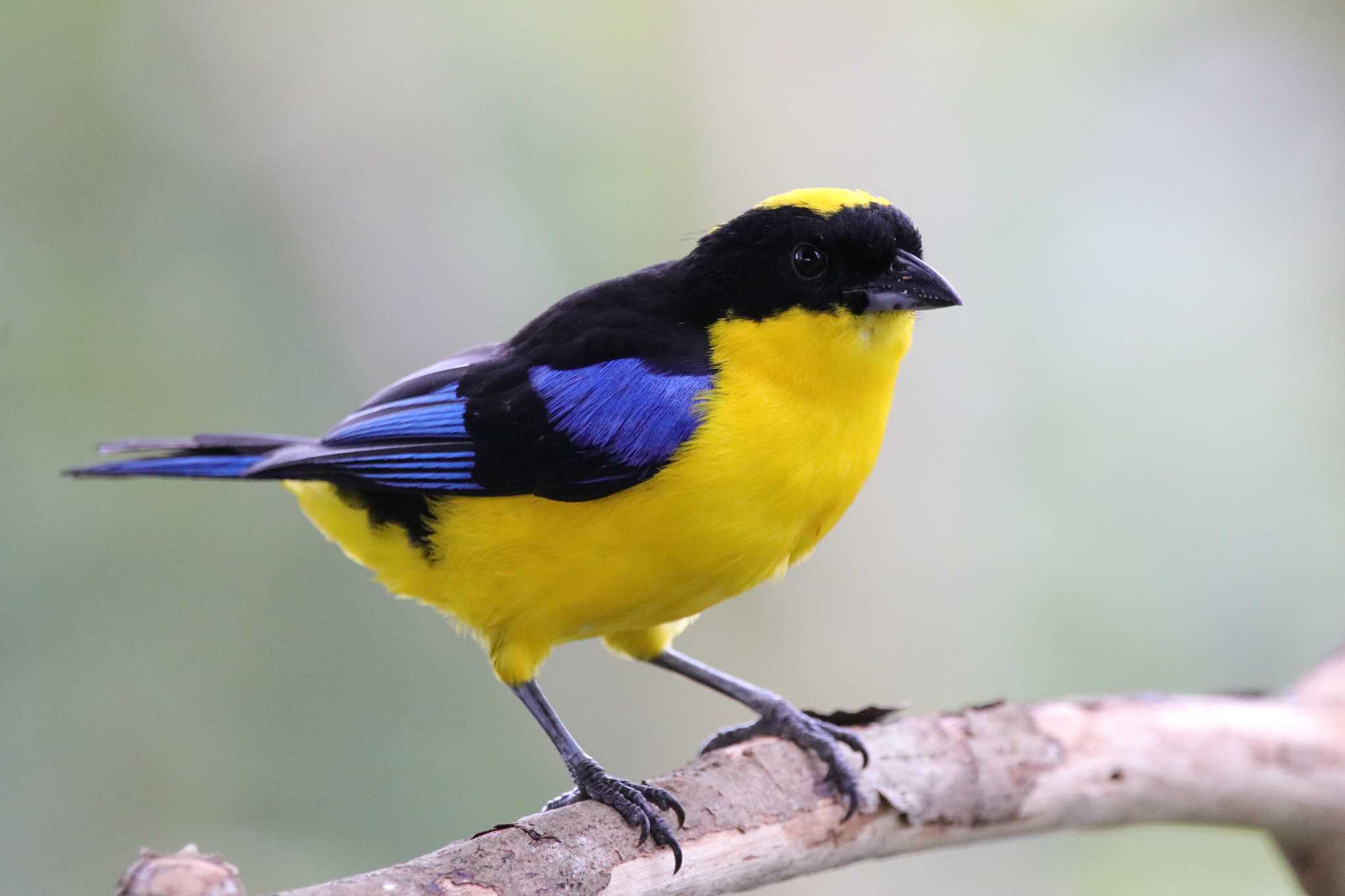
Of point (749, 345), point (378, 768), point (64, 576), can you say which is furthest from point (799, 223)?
point (64, 576)

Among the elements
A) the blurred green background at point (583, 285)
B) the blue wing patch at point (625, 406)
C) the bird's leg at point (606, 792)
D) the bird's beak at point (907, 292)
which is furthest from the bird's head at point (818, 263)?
the blurred green background at point (583, 285)

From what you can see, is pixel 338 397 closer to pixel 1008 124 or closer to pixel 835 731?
pixel 835 731

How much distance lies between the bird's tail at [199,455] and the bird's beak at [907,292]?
5.89 ft

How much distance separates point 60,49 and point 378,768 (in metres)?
3.20

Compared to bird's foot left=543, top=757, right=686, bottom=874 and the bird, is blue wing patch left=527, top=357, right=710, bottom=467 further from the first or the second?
bird's foot left=543, top=757, right=686, bottom=874

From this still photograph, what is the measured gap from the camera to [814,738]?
3.79 m

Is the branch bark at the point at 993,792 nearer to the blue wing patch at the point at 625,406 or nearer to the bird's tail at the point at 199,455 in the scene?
the blue wing patch at the point at 625,406

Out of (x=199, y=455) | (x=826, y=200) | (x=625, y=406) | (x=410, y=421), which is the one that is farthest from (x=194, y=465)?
(x=826, y=200)

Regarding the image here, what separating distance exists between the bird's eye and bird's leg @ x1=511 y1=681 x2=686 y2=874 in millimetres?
1402

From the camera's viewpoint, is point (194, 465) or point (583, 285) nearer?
point (194, 465)

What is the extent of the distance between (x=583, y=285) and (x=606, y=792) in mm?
2993

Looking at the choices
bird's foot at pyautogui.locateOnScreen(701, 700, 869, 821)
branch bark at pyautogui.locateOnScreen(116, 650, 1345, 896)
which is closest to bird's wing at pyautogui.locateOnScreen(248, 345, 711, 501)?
branch bark at pyautogui.locateOnScreen(116, 650, 1345, 896)

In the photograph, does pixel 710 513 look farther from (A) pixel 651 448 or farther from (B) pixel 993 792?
(B) pixel 993 792

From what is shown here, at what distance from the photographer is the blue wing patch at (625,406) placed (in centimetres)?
336
